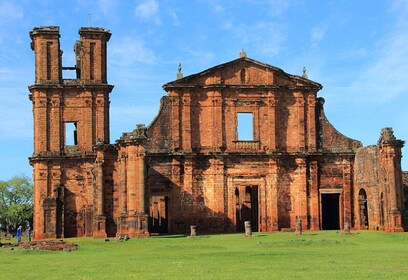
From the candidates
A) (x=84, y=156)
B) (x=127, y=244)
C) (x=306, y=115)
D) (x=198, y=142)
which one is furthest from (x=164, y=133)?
(x=127, y=244)

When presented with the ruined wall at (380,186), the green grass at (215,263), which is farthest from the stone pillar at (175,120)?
the green grass at (215,263)

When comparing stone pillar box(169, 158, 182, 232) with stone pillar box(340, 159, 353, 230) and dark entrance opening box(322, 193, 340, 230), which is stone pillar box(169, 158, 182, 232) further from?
stone pillar box(340, 159, 353, 230)

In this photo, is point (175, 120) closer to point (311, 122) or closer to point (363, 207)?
point (311, 122)

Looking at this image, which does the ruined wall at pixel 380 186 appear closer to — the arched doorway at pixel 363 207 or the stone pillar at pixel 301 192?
the arched doorway at pixel 363 207

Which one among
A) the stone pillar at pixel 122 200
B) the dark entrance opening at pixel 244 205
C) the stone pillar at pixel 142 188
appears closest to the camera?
the stone pillar at pixel 142 188

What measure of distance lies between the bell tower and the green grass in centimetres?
1235

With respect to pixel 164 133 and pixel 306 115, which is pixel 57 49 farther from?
pixel 306 115

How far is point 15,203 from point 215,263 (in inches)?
2523

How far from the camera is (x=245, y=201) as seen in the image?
5272cm

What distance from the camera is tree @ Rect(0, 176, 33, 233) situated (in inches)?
3063

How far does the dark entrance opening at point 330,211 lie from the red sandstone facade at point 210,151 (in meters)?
0.44

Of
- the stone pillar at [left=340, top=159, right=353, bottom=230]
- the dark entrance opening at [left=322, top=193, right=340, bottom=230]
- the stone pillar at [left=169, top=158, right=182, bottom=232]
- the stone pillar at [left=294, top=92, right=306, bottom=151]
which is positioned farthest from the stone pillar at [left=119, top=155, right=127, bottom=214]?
the dark entrance opening at [left=322, top=193, right=340, bottom=230]

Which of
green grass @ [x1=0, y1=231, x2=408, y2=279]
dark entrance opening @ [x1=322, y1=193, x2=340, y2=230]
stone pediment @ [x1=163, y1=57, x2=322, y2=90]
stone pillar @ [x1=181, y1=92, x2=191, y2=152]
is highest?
stone pediment @ [x1=163, y1=57, x2=322, y2=90]

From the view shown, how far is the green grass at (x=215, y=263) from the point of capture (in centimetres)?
1766
